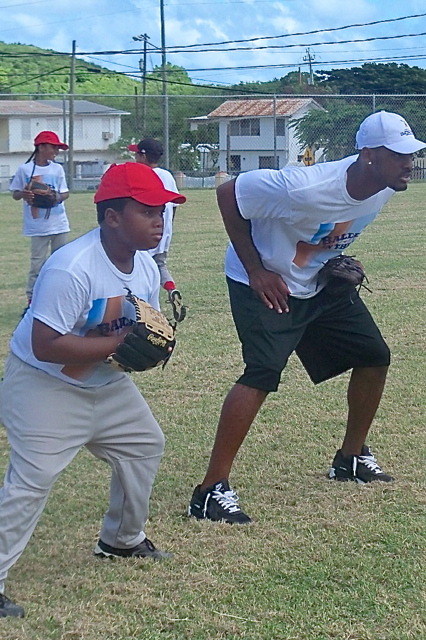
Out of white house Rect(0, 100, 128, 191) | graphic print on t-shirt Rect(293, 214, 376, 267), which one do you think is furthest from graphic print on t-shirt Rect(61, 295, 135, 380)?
white house Rect(0, 100, 128, 191)

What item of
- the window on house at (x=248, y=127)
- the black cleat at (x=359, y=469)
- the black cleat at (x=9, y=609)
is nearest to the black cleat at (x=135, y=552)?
the black cleat at (x=9, y=609)

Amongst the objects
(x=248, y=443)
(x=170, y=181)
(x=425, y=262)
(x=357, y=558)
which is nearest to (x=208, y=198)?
(x=425, y=262)

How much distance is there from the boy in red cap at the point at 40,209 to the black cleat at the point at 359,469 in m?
5.74

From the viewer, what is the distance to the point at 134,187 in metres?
3.34

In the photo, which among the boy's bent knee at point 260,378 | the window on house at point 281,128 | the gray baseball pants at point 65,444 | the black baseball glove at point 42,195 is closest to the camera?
the gray baseball pants at point 65,444

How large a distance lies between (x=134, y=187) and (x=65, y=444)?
0.99m

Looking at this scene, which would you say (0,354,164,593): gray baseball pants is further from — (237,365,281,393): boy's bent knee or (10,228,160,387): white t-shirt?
(237,365,281,393): boy's bent knee

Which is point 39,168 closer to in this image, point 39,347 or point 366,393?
point 366,393

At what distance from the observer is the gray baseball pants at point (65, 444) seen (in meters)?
3.31

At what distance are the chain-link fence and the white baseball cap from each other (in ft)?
58.2

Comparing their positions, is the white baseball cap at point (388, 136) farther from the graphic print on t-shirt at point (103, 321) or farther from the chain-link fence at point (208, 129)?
the chain-link fence at point (208, 129)

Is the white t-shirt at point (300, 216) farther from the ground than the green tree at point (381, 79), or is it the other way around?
the green tree at point (381, 79)

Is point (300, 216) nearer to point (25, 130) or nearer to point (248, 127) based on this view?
point (248, 127)

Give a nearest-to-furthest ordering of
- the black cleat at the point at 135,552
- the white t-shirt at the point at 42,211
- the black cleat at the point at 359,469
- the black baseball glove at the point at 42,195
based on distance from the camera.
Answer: the black cleat at the point at 135,552 → the black cleat at the point at 359,469 → the black baseball glove at the point at 42,195 → the white t-shirt at the point at 42,211
